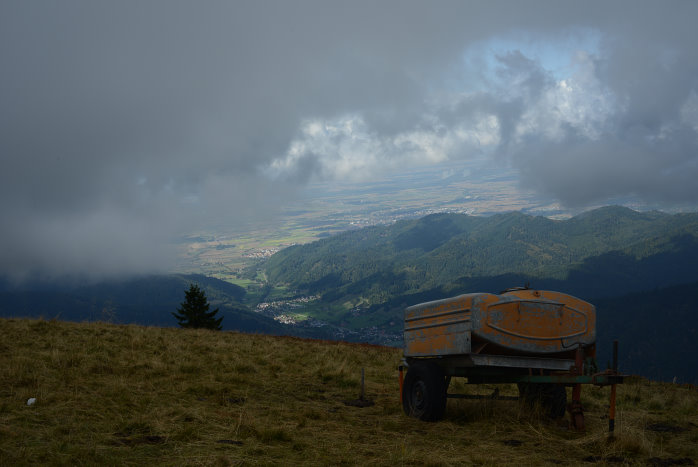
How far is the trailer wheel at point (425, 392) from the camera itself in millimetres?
10695

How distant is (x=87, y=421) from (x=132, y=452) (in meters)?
2.01

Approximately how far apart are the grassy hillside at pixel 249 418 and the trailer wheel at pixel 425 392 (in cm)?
35

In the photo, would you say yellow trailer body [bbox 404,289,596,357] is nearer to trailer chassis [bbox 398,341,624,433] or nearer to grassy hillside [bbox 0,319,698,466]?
trailer chassis [bbox 398,341,624,433]

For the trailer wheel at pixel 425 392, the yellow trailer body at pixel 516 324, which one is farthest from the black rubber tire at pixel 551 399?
the trailer wheel at pixel 425 392

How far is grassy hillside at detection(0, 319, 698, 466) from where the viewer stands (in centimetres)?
745

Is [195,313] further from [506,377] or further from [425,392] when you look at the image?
[506,377]

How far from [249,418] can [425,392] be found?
3.97m

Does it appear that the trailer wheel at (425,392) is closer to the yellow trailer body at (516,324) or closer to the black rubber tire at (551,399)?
the yellow trailer body at (516,324)

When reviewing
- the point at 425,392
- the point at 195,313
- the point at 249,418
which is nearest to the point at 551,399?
the point at 425,392

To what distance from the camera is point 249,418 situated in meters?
9.56

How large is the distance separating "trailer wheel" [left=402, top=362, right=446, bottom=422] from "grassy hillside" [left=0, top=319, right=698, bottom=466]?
349 millimetres

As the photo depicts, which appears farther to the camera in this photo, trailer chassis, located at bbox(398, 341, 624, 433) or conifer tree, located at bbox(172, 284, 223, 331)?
conifer tree, located at bbox(172, 284, 223, 331)

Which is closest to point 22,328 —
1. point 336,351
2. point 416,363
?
point 336,351

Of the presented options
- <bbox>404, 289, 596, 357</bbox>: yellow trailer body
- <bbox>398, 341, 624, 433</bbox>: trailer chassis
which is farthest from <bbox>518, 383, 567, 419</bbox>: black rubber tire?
<bbox>404, 289, 596, 357</bbox>: yellow trailer body
